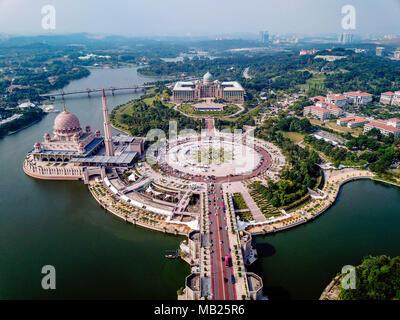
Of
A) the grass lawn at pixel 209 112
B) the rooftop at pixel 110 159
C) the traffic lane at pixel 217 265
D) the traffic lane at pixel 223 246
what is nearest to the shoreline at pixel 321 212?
the traffic lane at pixel 223 246

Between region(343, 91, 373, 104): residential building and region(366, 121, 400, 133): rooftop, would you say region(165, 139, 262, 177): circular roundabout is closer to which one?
region(366, 121, 400, 133): rooftop

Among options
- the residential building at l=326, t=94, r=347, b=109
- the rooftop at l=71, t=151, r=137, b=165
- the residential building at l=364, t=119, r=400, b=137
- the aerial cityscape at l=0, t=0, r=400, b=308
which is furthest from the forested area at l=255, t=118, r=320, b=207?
the residential building at l=326, t=94, r=347, b=109

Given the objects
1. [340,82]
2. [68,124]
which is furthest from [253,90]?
[68,124]

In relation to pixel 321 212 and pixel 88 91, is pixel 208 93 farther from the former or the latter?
pixel 321 212

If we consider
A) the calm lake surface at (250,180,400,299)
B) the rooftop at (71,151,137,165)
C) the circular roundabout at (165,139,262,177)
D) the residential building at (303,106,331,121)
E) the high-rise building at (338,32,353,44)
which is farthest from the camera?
the high-rise building at (338,32,353,44)

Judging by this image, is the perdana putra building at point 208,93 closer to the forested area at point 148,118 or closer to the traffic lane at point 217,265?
the forested area at point 148,118

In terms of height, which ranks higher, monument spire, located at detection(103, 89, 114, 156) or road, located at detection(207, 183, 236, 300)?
monument spire, located at detection(103, 89, 114, 156)

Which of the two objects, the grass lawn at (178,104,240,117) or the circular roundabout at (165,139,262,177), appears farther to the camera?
the grass lawn at (178,104,240,117)
